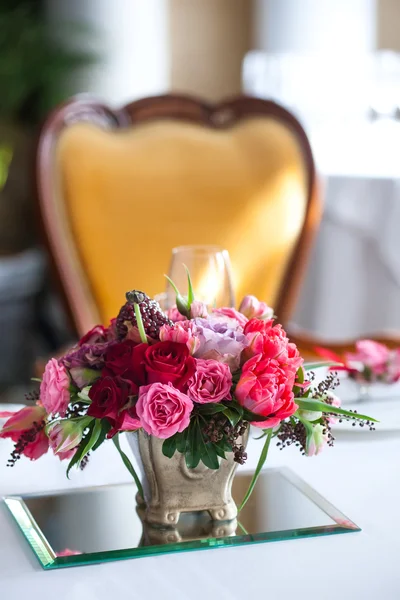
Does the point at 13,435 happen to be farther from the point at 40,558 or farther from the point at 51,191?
the point at 51,191

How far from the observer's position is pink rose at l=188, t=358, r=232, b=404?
672mm

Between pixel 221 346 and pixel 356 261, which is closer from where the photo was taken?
pixel 221 346

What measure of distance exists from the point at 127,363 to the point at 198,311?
0.08 meters

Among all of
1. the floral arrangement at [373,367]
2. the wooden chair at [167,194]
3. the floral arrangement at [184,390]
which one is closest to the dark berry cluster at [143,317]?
the floral arrangement at [184,390]

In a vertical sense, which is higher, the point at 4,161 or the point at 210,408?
the point at 210,408

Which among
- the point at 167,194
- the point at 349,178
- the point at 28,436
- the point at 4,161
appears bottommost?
the point at 4,161

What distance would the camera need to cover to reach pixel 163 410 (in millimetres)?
665

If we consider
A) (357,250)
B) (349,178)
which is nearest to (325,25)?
(349,178)

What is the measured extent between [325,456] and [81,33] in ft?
9.08

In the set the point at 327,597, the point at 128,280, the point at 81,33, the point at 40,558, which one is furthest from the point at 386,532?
the point at 81,33

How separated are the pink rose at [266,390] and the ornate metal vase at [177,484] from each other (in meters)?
0.05

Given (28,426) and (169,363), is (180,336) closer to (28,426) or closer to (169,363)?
(169,363)

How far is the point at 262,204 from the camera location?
6.02ft

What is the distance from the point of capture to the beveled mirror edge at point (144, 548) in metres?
0.66
